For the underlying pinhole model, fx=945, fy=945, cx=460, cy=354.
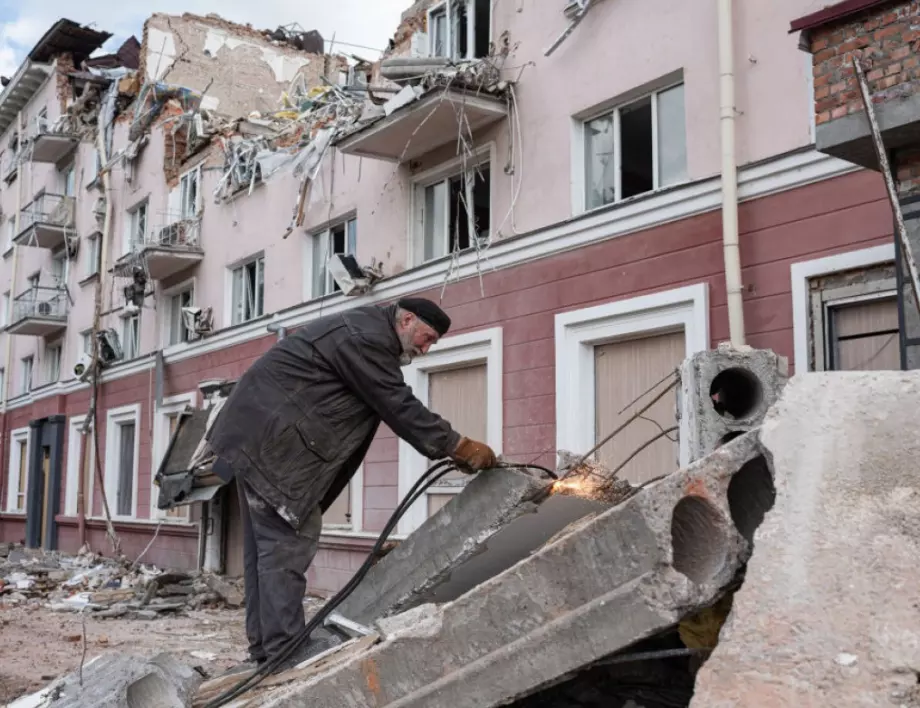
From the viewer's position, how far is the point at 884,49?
18.4 ft

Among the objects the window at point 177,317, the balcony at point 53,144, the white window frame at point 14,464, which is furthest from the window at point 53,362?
the window at point 177,317

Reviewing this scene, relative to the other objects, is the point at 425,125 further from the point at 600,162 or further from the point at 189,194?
the point at 189,194

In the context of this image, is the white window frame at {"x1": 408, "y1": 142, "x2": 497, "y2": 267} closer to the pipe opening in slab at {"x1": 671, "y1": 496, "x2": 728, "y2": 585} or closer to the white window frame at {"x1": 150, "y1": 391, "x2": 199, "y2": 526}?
the white window frame at {"x1": 150, "y1": 391, "x2": 199, "y2": 526}

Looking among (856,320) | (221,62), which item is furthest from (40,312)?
(856,320)

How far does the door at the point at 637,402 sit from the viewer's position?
28.0 ft

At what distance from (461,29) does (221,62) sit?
10692 mm

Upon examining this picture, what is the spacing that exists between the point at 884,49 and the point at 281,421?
13.6ft

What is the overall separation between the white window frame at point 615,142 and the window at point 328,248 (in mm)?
4238

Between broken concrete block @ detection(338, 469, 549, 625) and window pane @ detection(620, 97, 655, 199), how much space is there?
5.43 m

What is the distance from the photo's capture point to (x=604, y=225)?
912 cm

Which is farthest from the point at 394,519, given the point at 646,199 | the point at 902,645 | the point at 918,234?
the point at 646,199

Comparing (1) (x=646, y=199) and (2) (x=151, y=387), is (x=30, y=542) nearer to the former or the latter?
(2) (x=151, y=387)

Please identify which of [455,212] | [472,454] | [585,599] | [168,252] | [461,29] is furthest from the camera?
[168,252]

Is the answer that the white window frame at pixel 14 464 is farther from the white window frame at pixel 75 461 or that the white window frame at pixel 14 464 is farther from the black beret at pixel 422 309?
the black beret at pixel 422 309
